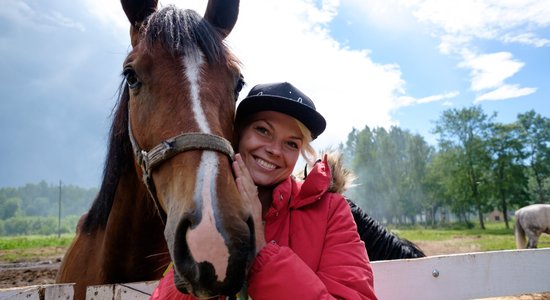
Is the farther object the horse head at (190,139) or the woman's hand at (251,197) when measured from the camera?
the woman's hand at (251,197)

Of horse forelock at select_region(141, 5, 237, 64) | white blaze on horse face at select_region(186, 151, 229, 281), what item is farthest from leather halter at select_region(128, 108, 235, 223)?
horse forelock at select_region(141, 5, 237, 64)

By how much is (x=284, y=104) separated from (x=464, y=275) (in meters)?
2.38

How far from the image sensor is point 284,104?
2.09 meters

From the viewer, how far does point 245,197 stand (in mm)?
1612

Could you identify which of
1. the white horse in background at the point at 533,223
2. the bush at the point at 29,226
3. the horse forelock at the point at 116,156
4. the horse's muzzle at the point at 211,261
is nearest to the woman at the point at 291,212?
the horse's muzzle at the point at 211,261

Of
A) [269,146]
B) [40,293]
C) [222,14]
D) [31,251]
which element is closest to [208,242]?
[269,146]

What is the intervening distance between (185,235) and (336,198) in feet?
3.16

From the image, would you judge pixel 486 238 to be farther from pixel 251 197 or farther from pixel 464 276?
pixel 251 197

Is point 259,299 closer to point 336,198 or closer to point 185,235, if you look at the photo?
point 185,235

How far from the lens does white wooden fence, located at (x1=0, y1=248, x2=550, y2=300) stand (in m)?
2.88

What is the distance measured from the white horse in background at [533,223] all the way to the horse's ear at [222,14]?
66.6ft

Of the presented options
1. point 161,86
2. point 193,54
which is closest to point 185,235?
point 161,86

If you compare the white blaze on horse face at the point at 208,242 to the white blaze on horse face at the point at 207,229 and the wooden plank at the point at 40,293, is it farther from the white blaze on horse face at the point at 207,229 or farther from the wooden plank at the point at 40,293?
the wooden plank at the point at 40,293

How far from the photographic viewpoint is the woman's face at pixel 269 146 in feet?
6.85
